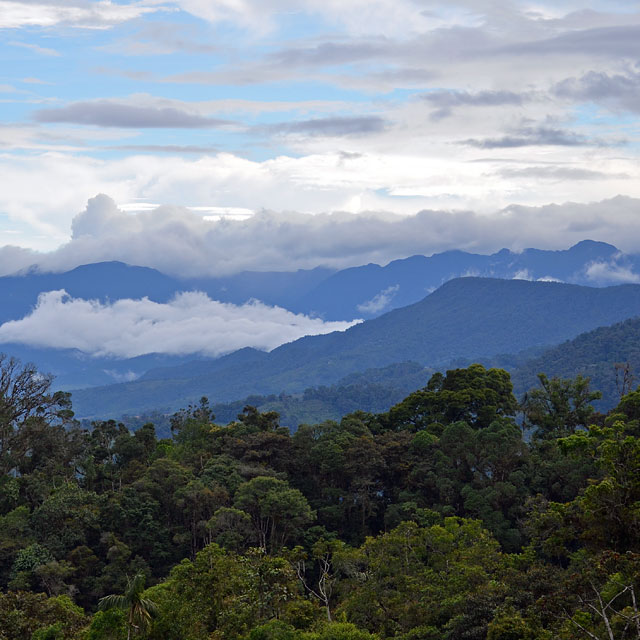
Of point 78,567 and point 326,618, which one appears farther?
point 78,567

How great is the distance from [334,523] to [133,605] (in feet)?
64.2

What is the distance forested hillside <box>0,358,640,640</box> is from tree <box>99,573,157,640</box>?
77mm

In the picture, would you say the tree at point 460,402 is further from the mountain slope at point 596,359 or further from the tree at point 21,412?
the mountain slope at point 596,359

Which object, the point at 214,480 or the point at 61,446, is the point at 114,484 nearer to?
the point at 61,446

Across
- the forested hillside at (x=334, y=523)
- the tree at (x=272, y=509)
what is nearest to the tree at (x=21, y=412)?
the forested hillside at (x=334, y=523)

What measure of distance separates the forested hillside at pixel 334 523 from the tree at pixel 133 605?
0.08 metres

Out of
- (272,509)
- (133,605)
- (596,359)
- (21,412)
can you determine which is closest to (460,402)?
(272,509)

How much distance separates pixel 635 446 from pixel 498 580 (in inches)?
242

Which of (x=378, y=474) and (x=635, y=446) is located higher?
(x=635, y=446)

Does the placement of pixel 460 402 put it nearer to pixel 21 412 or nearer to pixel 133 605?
pixel 21 412

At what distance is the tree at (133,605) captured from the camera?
20.4m

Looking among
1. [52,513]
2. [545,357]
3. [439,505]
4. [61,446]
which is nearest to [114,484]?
[61,446]

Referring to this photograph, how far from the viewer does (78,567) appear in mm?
34688

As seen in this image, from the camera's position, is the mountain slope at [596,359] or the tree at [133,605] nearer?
the tree at [133,605]
